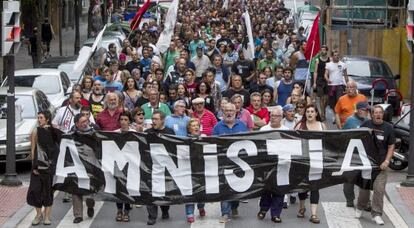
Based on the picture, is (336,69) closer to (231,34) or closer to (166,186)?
(166,186)

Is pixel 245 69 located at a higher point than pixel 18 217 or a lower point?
higher

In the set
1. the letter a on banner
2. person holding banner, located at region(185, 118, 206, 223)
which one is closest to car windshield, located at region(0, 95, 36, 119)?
the letter a on banner

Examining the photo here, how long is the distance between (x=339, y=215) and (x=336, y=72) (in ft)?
28.3

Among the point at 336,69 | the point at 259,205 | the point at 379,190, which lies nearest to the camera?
the point at 379,190

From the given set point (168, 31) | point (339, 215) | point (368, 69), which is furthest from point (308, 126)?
point (368, 69)

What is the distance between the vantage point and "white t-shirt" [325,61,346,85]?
22734mm

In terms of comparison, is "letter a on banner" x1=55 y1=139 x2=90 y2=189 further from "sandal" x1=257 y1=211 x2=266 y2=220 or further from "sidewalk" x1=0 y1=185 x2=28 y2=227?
"sandal" x1=257 y1=211 x2=266 y2=220

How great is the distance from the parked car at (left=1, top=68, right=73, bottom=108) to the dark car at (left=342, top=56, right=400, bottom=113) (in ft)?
22.5

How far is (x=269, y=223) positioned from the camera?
14.0 meters

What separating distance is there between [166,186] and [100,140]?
1.06 metres

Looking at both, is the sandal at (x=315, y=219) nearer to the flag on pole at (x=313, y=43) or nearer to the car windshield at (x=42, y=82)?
the flag on pole at (x=313, y=43)

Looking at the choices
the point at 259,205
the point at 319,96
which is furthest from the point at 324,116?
the point at 259,205

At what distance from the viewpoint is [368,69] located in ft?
86.7

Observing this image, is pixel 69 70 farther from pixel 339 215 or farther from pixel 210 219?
pixel 339 215
